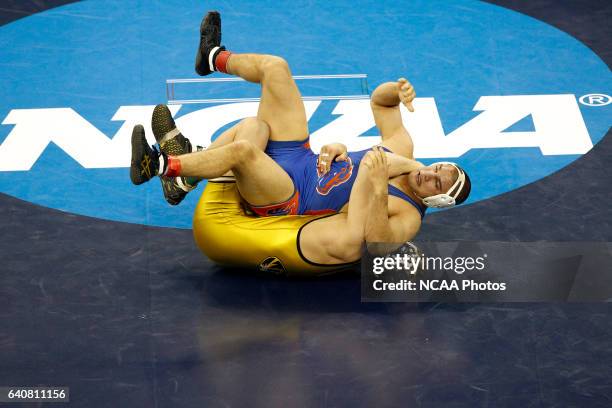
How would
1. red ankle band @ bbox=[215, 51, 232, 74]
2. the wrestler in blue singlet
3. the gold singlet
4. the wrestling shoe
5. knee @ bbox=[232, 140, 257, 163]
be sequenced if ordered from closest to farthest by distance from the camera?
knee @ bbox=[232, 140, 257, 163] < the gold singlet < the wrestler in blue singlet < the wrestling shoe < red ankle band @ bbox=[215, 51, 232, 74]

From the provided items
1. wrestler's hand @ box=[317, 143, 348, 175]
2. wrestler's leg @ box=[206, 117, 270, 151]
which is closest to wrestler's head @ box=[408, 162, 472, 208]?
wrestler's hand @ box=[317, 143, 348, 175]

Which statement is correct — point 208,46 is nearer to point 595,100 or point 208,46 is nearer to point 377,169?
point 377,169

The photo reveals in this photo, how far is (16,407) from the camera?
5027mm

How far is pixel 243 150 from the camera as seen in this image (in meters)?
5.78

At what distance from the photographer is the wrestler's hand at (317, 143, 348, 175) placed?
241 inches

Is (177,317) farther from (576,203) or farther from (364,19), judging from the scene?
(364,19)

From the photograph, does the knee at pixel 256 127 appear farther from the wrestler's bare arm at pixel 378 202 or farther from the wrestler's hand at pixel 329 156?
the wrestler's bare arm at pixel 378 202

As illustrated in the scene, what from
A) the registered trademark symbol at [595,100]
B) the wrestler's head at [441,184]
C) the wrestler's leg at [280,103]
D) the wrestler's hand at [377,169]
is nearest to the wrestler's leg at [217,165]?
the wrestler's leg at [280,103]

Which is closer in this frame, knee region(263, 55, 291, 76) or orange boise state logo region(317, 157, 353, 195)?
orange boise state logo region(317, 157, 353, 195)

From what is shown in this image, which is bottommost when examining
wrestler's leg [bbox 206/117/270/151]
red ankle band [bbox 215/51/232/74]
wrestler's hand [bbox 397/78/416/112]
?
wrestler's leg [bbox 206/117/270/151]

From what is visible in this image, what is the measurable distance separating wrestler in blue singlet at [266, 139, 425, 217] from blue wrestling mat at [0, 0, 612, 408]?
42 cm

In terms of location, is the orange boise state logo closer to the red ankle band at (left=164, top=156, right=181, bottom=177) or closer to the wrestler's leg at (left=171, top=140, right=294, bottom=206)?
the wrestler's leg at (left=171, top=140, right=294, bottom=206)

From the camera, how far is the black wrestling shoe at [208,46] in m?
6.71

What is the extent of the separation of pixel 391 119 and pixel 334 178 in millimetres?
603
